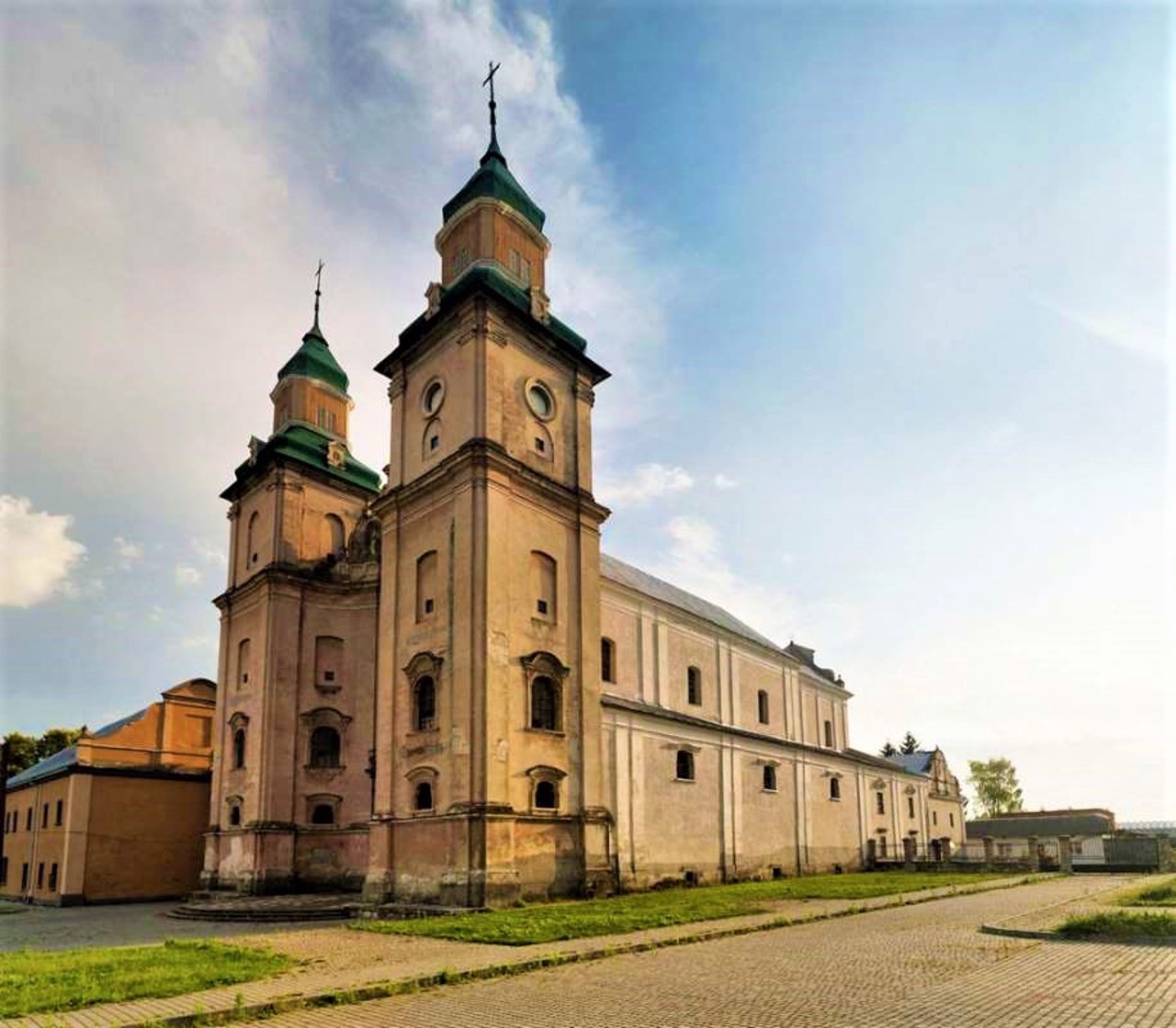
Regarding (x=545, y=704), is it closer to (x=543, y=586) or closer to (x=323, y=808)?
(x=543, y=586)

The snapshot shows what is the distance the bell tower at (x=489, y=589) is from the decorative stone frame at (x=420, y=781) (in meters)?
0.05

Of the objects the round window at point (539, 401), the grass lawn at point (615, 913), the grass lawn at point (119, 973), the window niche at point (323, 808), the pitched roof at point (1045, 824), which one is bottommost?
the pitched roof at point (1045, 824)

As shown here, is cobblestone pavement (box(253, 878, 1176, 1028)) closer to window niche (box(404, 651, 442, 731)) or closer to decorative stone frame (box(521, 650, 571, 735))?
decorative stone frame (box(521, 650, 571, 735))

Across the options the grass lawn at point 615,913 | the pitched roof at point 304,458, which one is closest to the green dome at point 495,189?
the pitched roof at point 304,458

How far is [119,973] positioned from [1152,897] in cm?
2134

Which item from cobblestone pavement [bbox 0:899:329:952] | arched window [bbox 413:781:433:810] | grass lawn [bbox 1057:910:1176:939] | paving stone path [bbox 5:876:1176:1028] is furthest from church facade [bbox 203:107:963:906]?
grass lawn [bbox 1057:910:1176:939]

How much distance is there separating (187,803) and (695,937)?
27689 millimetres

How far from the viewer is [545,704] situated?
26.3m

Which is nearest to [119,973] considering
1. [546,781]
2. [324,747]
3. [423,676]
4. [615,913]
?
[615,913]

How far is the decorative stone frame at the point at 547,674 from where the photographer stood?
25.5 m

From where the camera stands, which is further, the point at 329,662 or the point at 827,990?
the point at 329,662

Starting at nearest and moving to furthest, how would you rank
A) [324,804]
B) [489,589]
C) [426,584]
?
[489,589], [426,584], [324,804]

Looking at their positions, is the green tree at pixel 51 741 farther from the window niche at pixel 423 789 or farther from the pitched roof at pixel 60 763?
the window niche at pixel 423 789

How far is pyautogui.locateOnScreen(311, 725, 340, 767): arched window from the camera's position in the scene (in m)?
33.4
